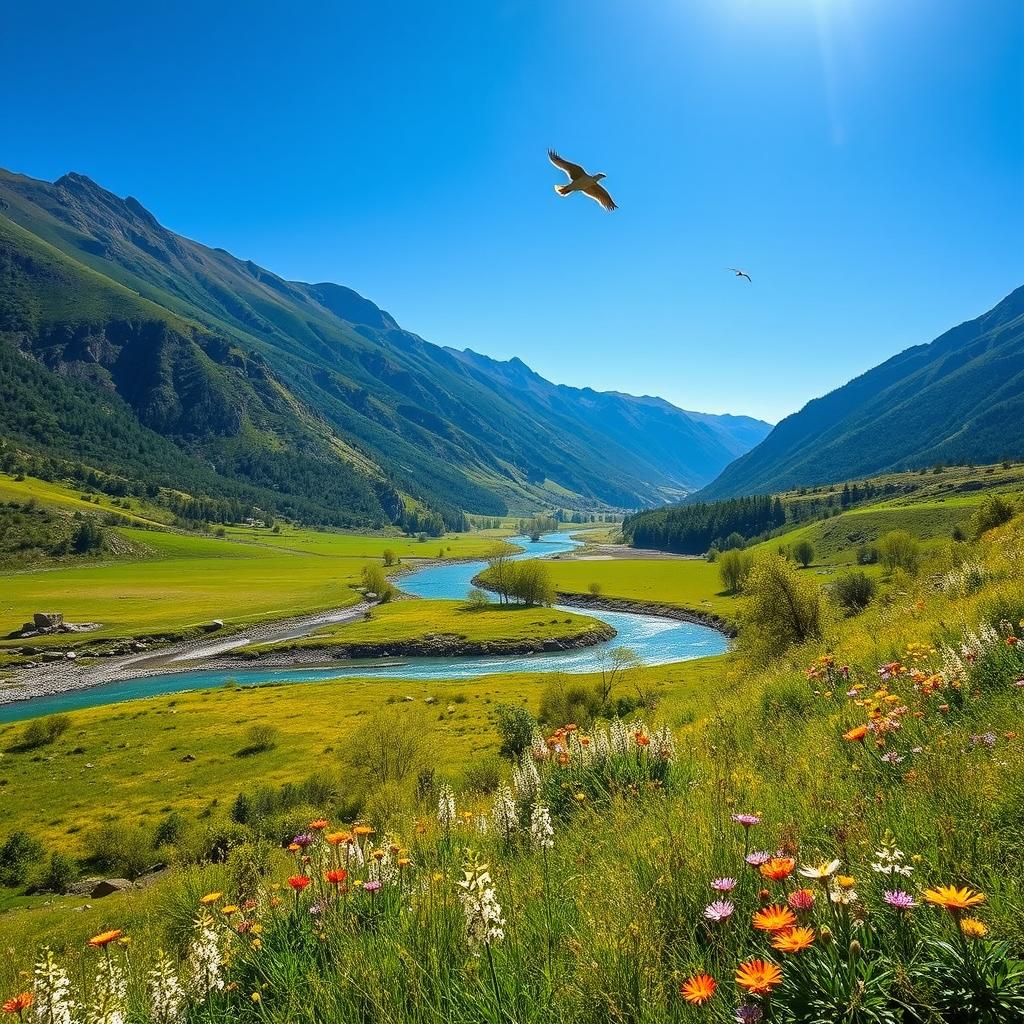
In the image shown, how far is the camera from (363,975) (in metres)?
3.10

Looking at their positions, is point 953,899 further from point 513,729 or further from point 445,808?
point 513,729

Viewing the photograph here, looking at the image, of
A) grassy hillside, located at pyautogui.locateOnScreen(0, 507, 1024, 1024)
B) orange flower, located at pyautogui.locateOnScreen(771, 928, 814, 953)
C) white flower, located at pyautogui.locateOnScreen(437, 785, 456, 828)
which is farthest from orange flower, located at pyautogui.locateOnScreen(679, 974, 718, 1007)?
white flower, located at pyautogui.locateOnScreen(437, 785, 456, 828)

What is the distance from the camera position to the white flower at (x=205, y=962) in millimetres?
3863

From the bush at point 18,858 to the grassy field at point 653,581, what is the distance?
97.1 meters

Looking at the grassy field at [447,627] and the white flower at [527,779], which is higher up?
the white flower at [527,779]

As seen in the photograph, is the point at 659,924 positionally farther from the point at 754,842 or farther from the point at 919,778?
the point at 919,778

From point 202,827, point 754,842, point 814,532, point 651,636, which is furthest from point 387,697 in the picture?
point 814,532

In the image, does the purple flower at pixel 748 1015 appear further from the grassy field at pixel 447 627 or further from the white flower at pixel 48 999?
the grassy field at pixel 447 627

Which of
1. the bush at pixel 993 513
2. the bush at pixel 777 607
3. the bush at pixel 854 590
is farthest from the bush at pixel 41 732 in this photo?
the bush at pixel 854 590

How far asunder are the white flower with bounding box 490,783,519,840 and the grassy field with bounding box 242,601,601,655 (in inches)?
3634

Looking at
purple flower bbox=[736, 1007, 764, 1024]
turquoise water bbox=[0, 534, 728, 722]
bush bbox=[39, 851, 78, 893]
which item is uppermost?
purple flower bbox=[736, 1007, 764, 1024]

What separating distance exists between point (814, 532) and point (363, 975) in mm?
185237

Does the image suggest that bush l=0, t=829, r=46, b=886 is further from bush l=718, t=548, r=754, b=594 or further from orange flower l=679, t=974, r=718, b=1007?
bush l=718, t=548, r=754, b=594

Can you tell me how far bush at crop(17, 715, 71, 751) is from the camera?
51.2 metres
